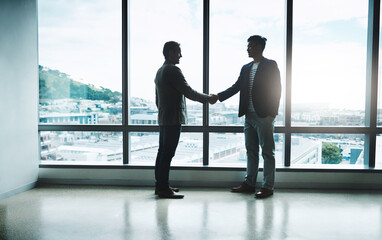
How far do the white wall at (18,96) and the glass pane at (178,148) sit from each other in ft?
3.92

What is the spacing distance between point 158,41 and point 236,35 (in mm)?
945

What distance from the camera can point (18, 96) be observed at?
337 centimetres

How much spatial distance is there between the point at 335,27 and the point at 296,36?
47 cm

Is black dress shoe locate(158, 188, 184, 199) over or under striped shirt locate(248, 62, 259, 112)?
under

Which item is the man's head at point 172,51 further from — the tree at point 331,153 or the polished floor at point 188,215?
the tree at point 331,153

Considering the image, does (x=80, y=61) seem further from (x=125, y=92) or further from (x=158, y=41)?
(x=158, y=41)


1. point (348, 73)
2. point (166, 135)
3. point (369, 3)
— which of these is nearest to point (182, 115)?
point (166, 135)

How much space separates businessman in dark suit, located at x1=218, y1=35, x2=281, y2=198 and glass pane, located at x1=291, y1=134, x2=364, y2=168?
57 cm

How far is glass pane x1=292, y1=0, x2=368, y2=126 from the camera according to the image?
3.61 metres

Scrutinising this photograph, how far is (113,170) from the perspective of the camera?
146 inches

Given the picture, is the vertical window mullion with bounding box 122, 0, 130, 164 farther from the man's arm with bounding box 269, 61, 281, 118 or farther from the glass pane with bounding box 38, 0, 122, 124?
the man's arm with bounding box 269, 61, 281, 118

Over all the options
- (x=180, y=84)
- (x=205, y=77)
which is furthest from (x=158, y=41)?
(x=180, y=84)

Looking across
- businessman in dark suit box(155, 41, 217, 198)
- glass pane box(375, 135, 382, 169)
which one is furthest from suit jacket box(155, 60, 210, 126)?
glass pane box(375, 135, 382, 169)

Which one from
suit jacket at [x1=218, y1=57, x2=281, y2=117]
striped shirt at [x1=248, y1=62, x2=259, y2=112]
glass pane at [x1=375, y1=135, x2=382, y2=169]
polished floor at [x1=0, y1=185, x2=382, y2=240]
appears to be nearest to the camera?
polished floor at [x1=0, y1=185, x2=382, y2=240]
